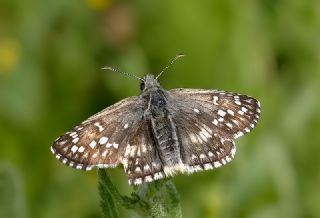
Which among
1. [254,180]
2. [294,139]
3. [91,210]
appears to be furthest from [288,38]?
[91,210]

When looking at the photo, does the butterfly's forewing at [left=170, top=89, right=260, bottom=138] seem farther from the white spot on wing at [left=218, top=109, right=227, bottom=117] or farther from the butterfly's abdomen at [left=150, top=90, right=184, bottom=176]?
the butterfly's abdomen at [left=150, top=90, right=184, bottom=176]

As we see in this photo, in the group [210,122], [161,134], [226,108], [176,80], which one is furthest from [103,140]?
[176,80]

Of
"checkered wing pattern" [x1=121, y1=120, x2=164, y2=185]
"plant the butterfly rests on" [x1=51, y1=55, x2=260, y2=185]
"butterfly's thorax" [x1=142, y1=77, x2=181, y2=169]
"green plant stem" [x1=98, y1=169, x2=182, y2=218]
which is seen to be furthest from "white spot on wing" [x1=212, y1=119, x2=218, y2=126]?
"green plant stem" [x1=98, y1=169, x2=182, y2=218]

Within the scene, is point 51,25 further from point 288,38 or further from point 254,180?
point 254,180

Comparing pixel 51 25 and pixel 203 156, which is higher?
pixel 51 25

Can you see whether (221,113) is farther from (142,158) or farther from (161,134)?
(142,158)

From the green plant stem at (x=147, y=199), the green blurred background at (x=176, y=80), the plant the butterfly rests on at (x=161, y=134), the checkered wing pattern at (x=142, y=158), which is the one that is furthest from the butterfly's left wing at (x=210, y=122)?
the green blurred background at (x=176, y=80)
